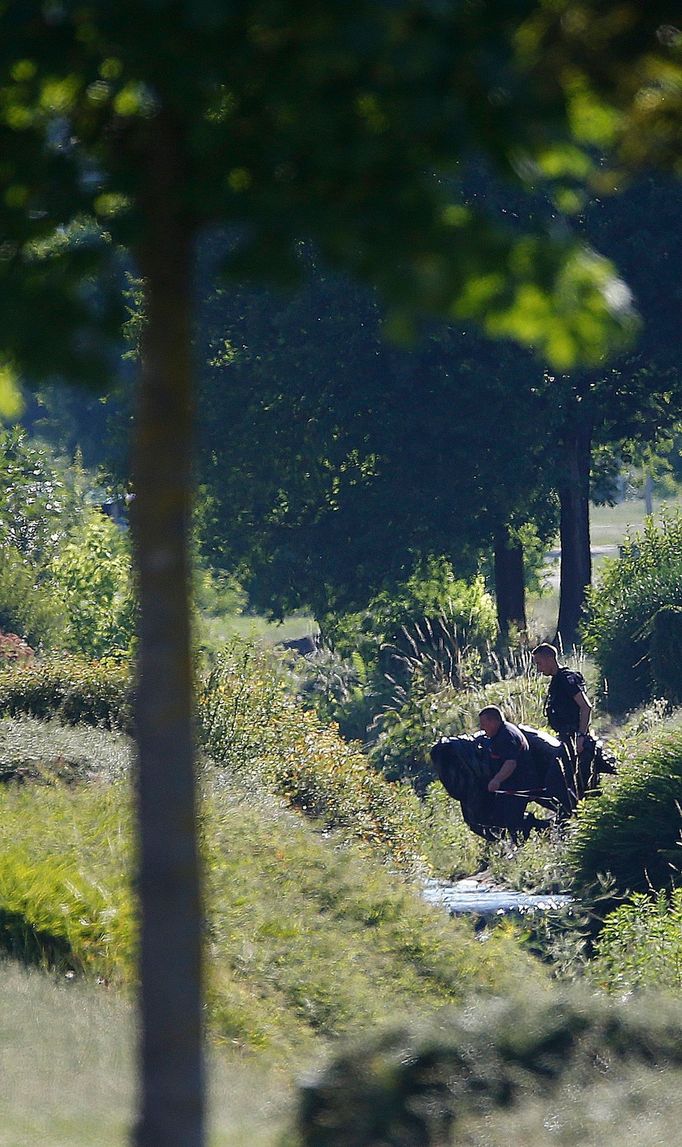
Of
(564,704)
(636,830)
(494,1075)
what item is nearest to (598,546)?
(564,704)

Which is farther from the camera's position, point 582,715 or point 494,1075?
point 582,715

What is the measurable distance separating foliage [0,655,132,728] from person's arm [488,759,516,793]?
3.54m

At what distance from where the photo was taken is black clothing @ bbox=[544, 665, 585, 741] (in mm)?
13141

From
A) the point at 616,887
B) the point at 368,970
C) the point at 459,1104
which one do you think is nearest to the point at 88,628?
the point at 616,887

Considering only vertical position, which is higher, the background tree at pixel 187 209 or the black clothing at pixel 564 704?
the background tree at pixel 187 209

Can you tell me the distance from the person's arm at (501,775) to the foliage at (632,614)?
7976 millimetres

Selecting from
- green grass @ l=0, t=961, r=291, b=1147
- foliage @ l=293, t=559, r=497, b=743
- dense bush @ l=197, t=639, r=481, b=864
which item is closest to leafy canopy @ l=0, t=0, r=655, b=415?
green grass @ l=0, t=961, r=291, b=1147

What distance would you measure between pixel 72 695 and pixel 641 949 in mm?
7416

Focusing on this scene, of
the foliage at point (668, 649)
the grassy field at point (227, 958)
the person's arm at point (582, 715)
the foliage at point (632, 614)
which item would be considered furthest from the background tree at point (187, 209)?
the foliage at point (632, 614)

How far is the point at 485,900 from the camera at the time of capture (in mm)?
11469

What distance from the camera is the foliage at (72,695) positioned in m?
14.0

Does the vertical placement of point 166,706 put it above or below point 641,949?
above

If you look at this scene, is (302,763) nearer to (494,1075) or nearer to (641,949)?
(641,949)

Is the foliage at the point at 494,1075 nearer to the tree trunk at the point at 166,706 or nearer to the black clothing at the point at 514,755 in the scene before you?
the tree trunk at the point at 166,706
